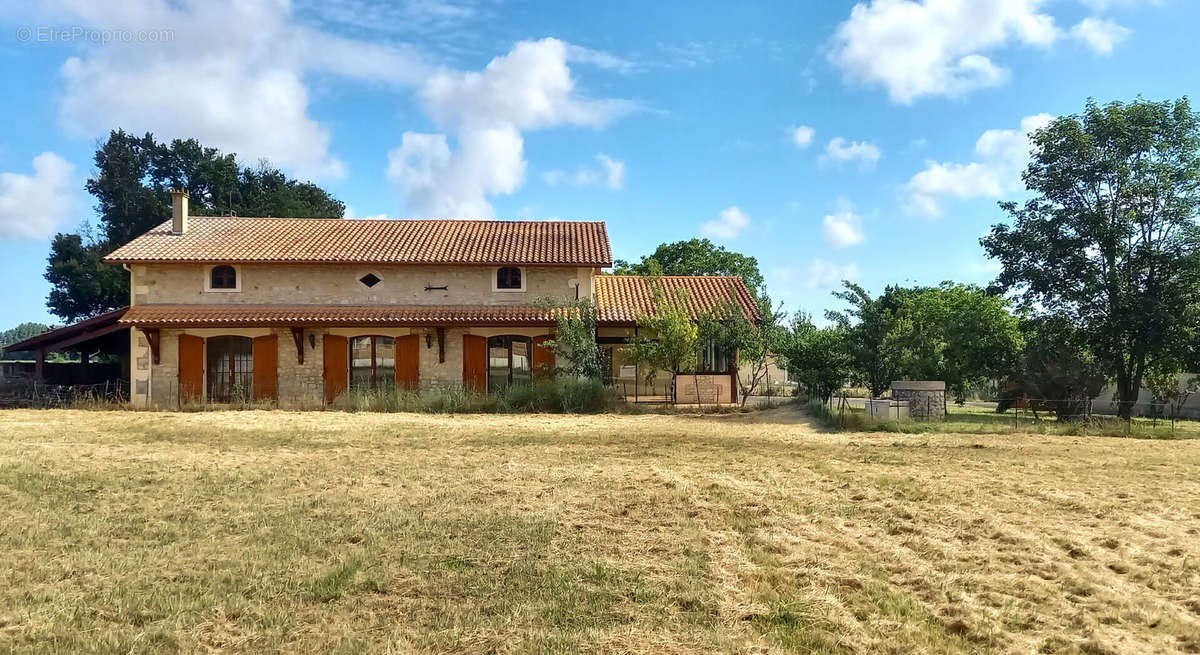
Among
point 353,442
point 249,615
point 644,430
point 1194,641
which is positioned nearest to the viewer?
point 1194,641

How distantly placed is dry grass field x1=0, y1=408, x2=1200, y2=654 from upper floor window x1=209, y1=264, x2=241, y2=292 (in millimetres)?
10791

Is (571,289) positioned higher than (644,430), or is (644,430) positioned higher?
(571,289)

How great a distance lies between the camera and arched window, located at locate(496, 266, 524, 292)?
21.9 meters

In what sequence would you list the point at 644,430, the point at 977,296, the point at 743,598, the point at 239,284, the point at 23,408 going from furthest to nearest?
1. the point at 977,296
2. the point at 239,284
3. the point at 23,408
4. the point at 644,430
5. the point at 743,598

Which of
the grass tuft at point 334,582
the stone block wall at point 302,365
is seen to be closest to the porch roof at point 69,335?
the stone block wall at point 302,365

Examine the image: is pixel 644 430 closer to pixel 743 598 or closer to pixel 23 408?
pixel 743 598

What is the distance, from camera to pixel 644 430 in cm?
1460

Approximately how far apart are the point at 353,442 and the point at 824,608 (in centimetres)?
965

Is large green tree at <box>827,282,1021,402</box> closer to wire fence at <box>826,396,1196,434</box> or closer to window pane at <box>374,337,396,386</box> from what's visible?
wire fence at <box>826,396,1196,434</box>

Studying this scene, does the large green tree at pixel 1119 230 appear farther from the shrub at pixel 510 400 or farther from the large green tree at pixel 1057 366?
the shrub at pixel 510 400

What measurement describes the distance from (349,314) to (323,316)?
684mm

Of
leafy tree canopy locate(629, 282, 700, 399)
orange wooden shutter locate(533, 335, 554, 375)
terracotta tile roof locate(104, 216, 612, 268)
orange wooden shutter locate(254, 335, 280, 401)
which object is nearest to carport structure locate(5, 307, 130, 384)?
terracotta tile roof locate(104, 216, 612, 268)

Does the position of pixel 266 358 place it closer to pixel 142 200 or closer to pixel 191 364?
pixel 191 364

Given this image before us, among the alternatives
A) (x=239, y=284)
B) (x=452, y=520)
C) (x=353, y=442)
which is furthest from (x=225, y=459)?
(x=239, y=284)
